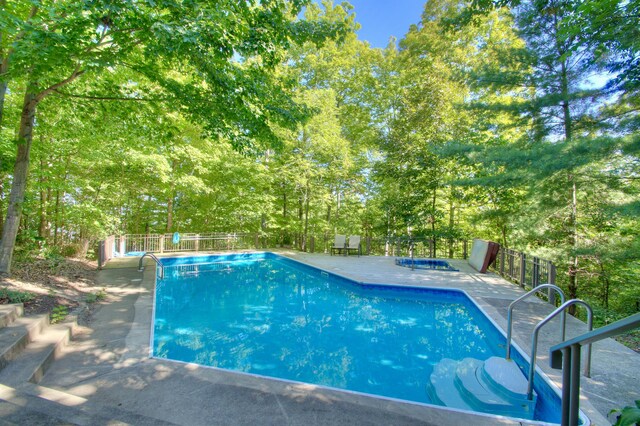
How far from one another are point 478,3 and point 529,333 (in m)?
5.58

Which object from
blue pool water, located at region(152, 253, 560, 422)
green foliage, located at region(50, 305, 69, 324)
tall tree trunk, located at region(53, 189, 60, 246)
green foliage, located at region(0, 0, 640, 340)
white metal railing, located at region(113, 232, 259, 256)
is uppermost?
green foliage, located at region(0, 0, 640, 340)

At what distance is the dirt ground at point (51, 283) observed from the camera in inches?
179

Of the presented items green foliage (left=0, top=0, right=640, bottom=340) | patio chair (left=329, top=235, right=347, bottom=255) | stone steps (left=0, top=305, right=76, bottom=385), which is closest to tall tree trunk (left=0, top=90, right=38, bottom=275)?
green foliage (left=0, top=0, right=640, bottom=340)

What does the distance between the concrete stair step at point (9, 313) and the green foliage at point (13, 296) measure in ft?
0.99

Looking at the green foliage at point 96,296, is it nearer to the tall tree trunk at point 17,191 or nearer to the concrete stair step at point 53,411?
the tall tree trunk at point 17,191

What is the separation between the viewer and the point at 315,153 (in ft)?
45.0

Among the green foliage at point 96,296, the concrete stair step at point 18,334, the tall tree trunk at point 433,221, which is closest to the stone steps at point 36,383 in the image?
the concrete stair step at point 18,334

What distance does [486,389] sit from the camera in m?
3.15

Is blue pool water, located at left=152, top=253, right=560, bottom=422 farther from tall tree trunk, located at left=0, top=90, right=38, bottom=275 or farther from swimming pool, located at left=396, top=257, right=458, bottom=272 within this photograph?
swimming pool, located at left=396, top=257, right=458, bottom=272

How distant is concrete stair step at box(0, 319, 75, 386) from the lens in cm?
262

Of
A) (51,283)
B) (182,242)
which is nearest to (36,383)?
(51,283)

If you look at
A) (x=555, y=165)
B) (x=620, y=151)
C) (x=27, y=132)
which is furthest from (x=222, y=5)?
(x=620, y=151)

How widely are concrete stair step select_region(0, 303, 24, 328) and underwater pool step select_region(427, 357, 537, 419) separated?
4863mm

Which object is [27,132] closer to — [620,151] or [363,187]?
[620,151]
